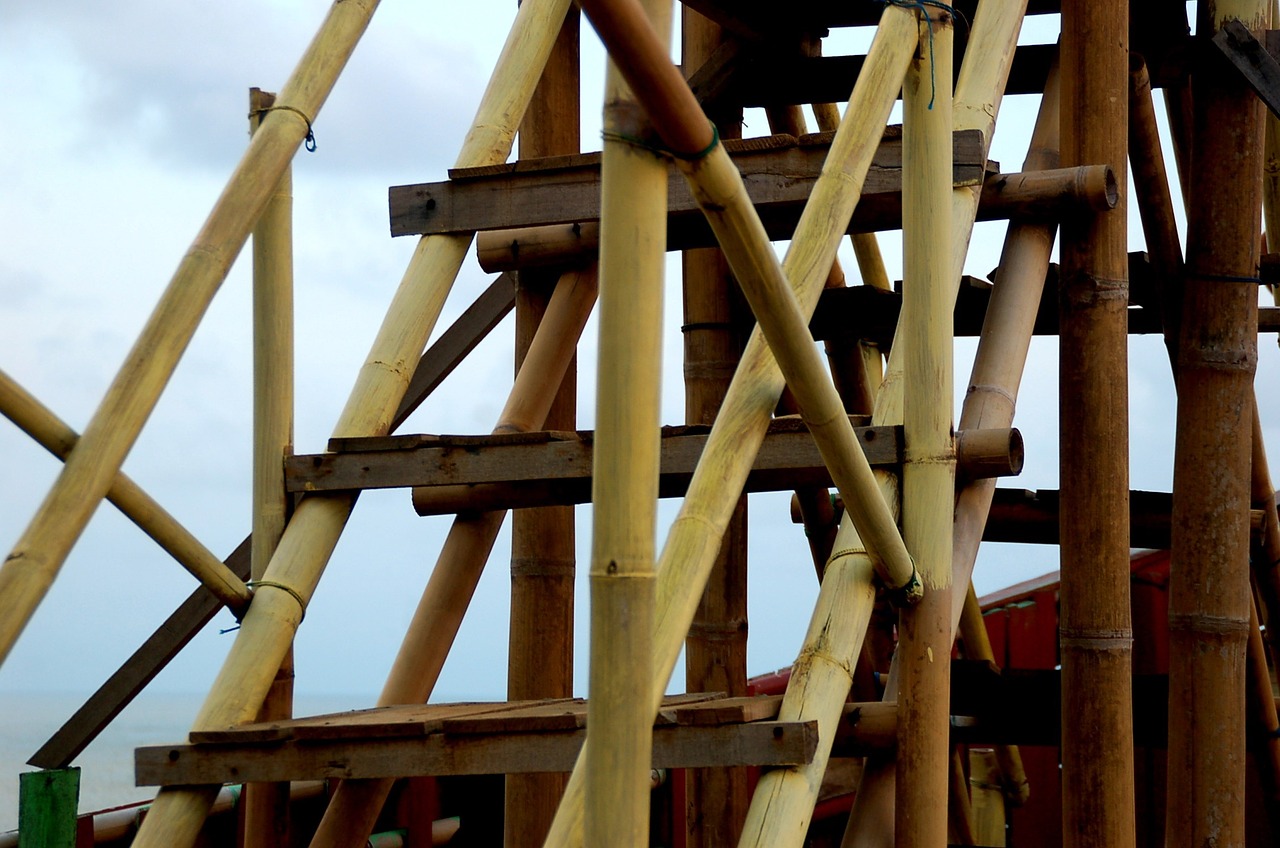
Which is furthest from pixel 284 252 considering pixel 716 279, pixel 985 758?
pixel 985 758

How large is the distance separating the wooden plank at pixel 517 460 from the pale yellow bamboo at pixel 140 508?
32 centimetres

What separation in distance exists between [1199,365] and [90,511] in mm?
3781

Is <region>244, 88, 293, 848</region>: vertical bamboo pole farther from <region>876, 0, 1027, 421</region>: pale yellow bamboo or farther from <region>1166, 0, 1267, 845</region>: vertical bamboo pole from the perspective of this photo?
<region>1166, 0, 1267, 845</region>: vertical bamboo pole

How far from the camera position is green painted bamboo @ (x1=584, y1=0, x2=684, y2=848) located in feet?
6.77

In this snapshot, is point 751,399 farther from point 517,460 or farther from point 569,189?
point 569,189

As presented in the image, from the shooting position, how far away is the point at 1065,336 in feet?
15.5

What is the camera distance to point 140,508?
3271 mm

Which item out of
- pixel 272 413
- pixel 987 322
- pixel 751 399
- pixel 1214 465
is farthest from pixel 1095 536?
pixel 272 413

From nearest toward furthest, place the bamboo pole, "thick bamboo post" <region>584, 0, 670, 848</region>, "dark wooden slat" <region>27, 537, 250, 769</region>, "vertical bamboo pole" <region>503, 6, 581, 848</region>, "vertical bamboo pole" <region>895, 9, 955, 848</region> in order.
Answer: "thick bamboo post" <region>584, 0, 670, 848</region> < the bamboo pole < "vertical bamboo pole" <region>895, 9, 955, 848</region> < "dark wooden slat" <region>27, 537, 250, 769</region> < "vertical bamboo pole" <region>503, 6, 581, 848</region>

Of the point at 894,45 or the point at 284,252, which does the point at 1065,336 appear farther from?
the point at 284,252

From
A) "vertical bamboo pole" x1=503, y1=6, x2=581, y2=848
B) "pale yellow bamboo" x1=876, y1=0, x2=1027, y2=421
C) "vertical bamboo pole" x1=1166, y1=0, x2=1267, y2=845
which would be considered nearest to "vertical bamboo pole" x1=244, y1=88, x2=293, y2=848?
"vertical bamboo pole" x1=503, y1=6, x2=581, y2=848

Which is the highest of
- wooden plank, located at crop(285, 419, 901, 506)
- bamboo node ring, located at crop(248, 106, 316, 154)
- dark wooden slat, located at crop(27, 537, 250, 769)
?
bamboo node ring, located at crop(248, 106, 316, 154)

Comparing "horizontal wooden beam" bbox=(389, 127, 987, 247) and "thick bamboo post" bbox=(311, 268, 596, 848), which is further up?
"horizontal wooden beam" bbox=(389, 127, 987, 247)

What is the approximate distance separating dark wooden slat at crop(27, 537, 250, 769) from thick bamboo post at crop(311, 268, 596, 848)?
56 centimetres
